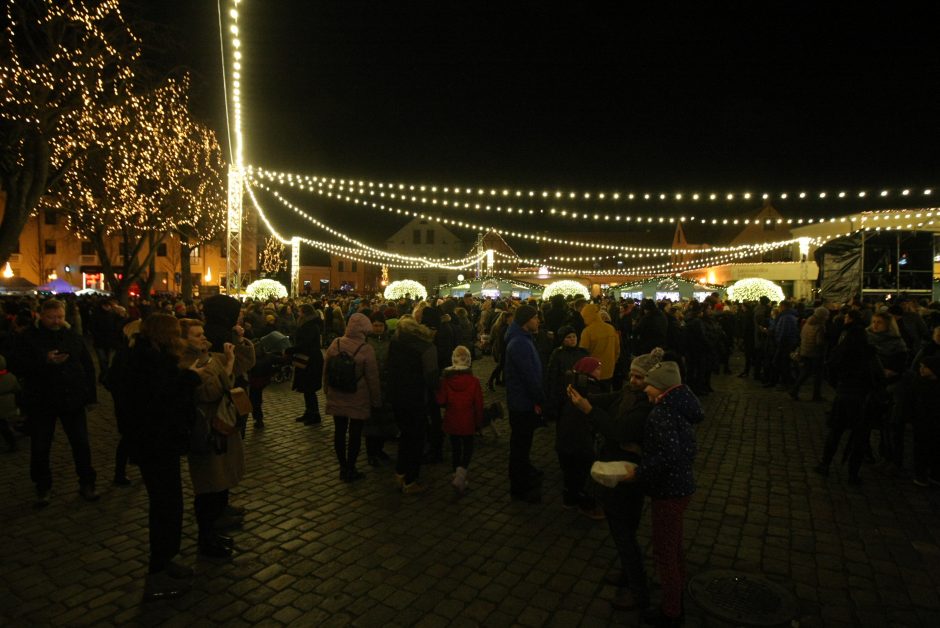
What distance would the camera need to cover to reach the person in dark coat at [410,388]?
5.18 m

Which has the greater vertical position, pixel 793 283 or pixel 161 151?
pixel 161 151

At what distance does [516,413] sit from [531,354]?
564mm

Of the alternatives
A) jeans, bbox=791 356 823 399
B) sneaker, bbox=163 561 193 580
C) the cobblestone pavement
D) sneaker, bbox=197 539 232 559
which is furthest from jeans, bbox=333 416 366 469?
jeans, bbox=791 356 823 399

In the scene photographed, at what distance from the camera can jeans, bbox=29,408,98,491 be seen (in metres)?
4.80

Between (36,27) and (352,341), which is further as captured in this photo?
(36,27)

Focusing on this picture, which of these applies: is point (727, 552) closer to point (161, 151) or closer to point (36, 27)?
point (36, 27)

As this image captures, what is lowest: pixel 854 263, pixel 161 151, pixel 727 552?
pixel 727 552

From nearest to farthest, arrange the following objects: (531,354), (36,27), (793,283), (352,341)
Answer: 1. (531,354)
2. (352,341)
3. (36,27)
4. (793,283)

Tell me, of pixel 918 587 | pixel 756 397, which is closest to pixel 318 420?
pixel 918 587

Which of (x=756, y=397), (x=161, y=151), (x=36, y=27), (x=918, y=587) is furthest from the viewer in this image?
(x=161, y=151)

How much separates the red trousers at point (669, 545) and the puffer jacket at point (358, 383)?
3162 millimetres

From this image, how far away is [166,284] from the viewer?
47.1 m

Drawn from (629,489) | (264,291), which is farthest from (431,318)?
(264,291)

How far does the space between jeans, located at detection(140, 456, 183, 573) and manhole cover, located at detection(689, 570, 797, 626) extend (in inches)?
134
